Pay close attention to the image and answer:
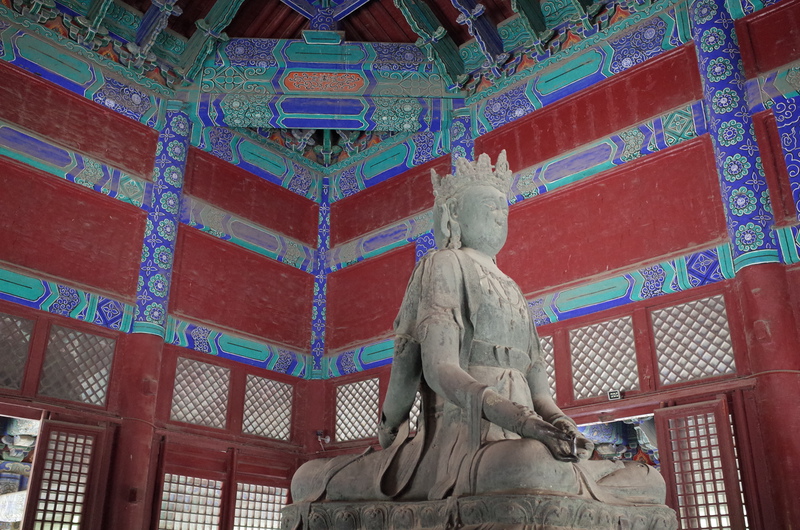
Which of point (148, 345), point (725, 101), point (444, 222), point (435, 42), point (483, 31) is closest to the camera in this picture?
point (444, 222)

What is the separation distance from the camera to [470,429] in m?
2.55

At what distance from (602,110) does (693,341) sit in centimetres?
247

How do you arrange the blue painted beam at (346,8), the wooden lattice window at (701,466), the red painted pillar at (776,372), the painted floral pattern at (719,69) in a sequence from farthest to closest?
the blue painted beam at (346,8), the painted floral pattern at (719,69), the wooden lattice window at (701,466), the red painted pillar at (776,372)

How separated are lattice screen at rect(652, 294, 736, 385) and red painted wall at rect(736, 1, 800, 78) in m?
2.03

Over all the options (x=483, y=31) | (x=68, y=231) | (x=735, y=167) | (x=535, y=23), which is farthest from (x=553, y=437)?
(x=483, y=31)

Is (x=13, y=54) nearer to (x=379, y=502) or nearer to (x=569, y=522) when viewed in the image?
(x=379, y=502)

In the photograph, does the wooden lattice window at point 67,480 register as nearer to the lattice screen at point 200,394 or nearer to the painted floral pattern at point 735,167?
the lattice screen at point 200,394

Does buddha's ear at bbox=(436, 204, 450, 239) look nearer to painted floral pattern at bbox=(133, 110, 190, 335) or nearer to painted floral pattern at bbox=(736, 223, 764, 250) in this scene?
painted floral pattern at bbox=(736, 223, 764, 250)

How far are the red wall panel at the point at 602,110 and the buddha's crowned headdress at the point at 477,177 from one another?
3885mm

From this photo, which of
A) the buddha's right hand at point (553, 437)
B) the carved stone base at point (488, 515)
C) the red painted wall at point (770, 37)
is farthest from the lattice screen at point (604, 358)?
the buddha's right hand at point (553, 437)

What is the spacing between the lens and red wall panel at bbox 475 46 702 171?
6723 mm

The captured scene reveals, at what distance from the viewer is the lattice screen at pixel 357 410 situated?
8055 mm

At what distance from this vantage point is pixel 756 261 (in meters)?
5.64

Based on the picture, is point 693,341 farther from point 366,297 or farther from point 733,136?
point 366,297
